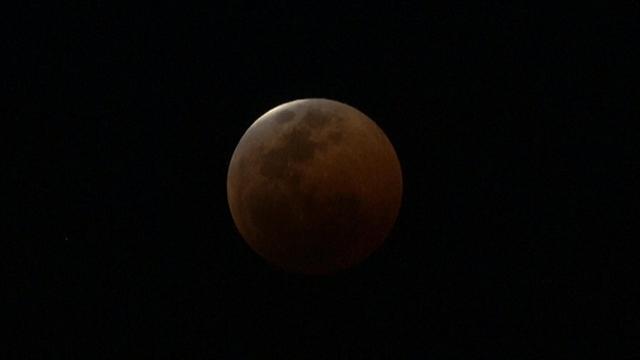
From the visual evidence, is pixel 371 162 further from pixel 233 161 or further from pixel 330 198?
pixel 233 161

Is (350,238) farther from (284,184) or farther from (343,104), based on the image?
(343,104)

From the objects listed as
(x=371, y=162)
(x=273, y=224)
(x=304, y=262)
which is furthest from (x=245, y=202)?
(x=371, y=162)

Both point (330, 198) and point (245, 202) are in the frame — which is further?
point (245, 202)

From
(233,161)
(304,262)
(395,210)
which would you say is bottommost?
(304,262)

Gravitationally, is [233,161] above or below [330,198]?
above

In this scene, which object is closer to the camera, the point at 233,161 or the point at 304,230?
the point at 304,230

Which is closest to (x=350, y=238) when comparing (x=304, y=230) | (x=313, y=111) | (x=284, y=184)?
(x=304, y=230)
